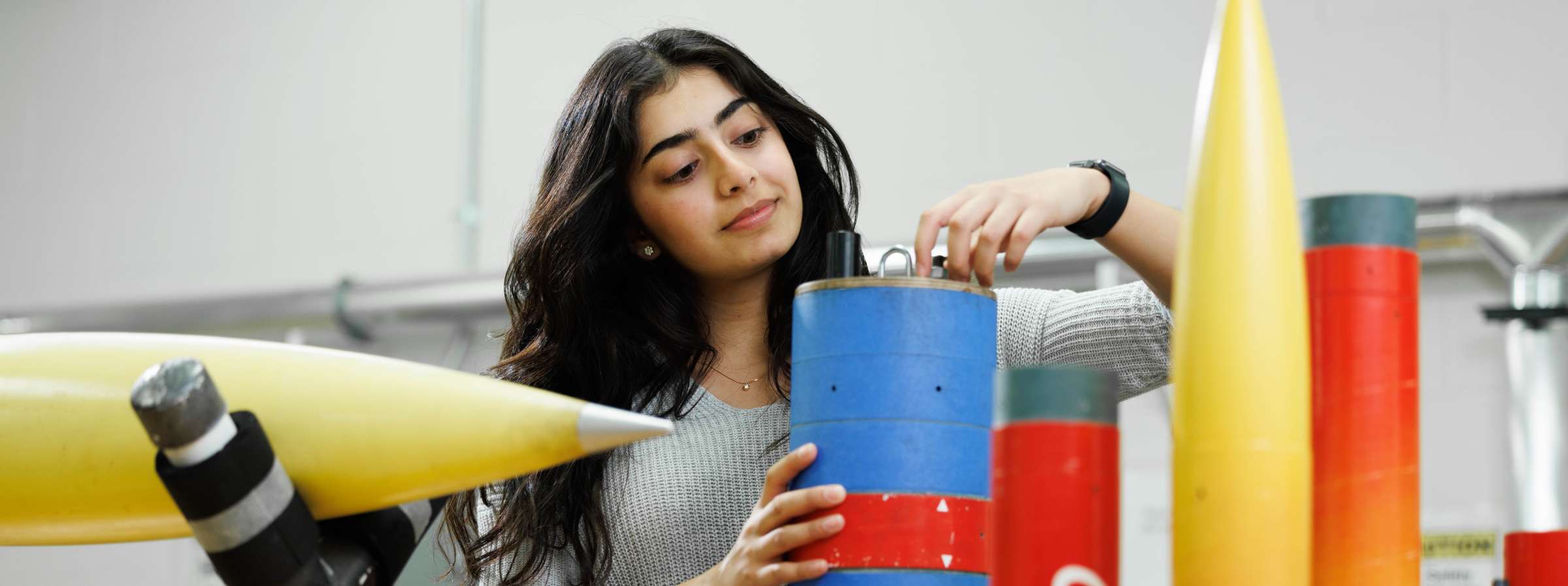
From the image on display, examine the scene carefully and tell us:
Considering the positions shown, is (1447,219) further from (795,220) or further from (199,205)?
(199,205)

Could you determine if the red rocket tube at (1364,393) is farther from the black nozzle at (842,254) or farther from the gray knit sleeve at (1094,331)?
the gray knit sleeve at (1094,331)

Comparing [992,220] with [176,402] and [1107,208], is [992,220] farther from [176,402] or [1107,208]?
[176,402]

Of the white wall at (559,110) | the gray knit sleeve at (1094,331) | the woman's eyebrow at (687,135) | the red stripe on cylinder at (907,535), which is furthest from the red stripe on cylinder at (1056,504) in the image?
the white wall at (559,110)

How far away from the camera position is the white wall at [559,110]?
239 cm

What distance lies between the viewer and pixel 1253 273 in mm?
536

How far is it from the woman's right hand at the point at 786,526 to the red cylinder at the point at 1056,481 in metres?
0.15

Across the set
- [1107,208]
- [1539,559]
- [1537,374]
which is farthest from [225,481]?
[1537,374]

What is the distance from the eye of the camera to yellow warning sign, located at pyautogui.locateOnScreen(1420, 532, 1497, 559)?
2299 millimetres

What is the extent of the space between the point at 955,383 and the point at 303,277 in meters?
2.86

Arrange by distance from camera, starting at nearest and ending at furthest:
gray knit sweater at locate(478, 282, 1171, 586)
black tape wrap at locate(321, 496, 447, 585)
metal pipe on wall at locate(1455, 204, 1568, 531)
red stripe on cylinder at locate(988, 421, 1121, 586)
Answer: red stripe on cylinder at locate(988, 421, 1121, 586), black tape wrap at locate(321, 496, 447, 585), gray knit sweater at locate(478, 282, 1171, 586), metal pipe on wall at locate(1455, 204, 1568, 531)

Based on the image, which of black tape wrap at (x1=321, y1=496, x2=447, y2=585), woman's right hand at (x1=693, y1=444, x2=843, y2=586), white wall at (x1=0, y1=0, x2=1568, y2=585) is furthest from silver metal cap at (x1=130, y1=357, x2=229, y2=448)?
white wall at (x1=0, y1=0, x2=1568, y2=585)

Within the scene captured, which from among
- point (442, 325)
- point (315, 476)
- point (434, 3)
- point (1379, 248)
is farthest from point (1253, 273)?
point (434, 3)

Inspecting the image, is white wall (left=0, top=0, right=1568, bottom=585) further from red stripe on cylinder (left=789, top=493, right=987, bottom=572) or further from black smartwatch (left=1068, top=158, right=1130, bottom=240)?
red stripe on cylinder (left=789, top=493, right=987, bottom=572)

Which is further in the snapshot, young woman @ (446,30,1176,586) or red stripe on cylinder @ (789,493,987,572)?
young woman @ (446,30,1176,586)
